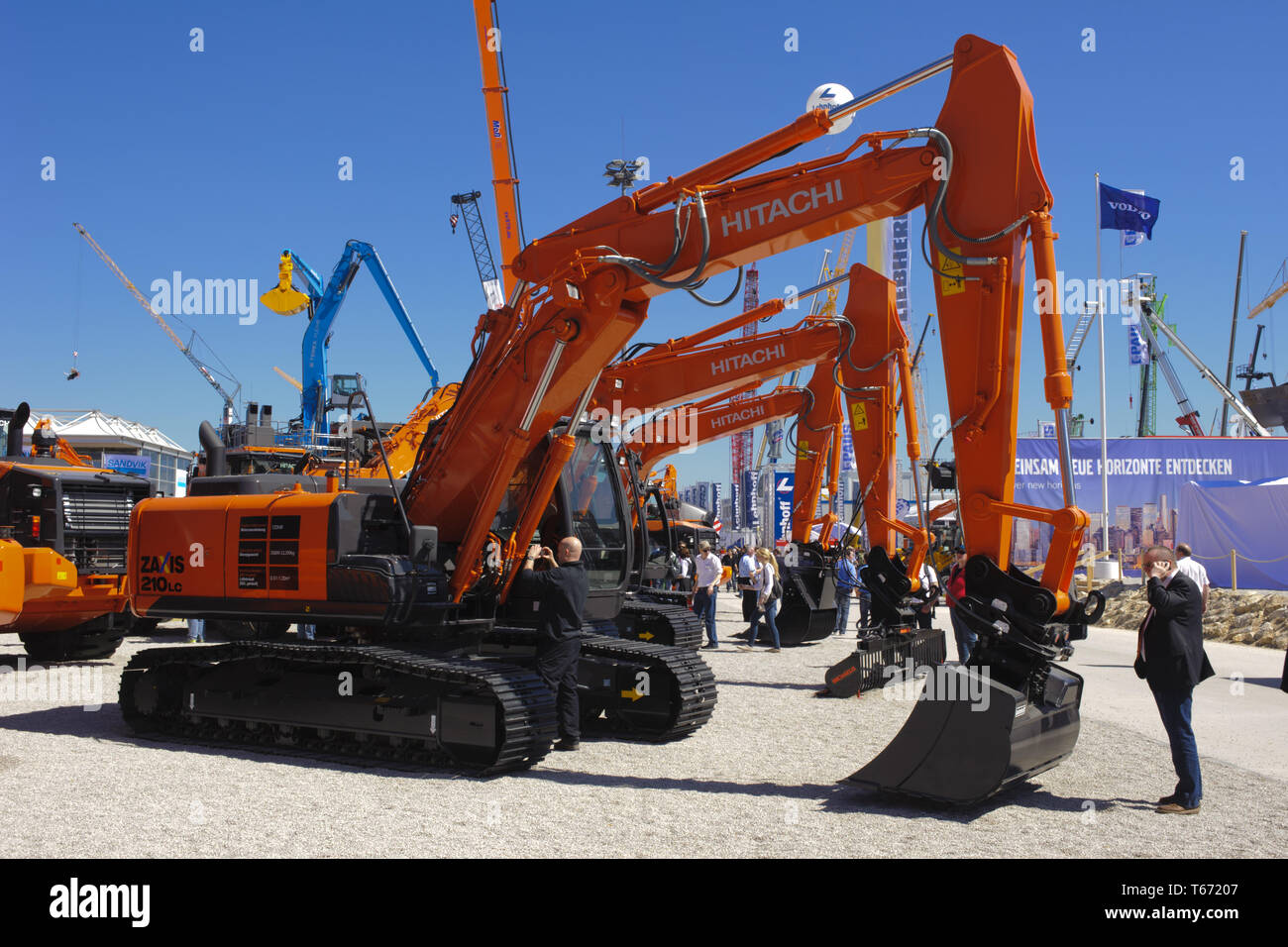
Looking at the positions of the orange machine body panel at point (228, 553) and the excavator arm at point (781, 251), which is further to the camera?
the orange machine body panel at point (228, 553)

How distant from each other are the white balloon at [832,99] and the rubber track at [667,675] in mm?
4694

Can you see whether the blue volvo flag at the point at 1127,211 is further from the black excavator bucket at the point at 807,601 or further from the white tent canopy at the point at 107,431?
the white tent canopy at the point at 107,431

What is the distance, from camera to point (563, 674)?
343 inches

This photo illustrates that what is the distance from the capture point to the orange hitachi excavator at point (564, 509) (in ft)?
24.1

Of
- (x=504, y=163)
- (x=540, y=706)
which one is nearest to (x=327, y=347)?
(x=504, y=163)

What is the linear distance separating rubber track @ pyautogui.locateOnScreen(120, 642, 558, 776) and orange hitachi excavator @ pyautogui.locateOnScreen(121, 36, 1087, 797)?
3 cm

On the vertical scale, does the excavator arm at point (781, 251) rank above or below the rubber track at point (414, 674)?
above

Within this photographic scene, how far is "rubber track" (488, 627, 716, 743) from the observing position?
9430mm

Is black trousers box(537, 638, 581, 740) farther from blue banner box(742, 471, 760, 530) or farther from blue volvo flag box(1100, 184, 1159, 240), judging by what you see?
blue banner box(742, 471, 760, 530)

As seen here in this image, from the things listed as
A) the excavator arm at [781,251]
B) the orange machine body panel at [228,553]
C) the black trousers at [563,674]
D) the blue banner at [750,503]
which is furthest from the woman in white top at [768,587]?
the blue banner at [750,503]

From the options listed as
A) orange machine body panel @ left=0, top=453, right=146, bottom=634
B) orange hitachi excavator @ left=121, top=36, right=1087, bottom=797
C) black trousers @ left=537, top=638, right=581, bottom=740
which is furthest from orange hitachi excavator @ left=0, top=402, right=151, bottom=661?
black trousers @ left=537, top=638, right=581, bottom=740

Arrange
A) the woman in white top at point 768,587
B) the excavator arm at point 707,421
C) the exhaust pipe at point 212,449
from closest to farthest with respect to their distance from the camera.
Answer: the exhaust pipe at point 212,449 < the woman in white top at point 768,587 < the excavator arm at point 707,421

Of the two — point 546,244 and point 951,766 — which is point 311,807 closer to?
point 951,766

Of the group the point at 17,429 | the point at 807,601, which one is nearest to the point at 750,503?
the point at 807,601
